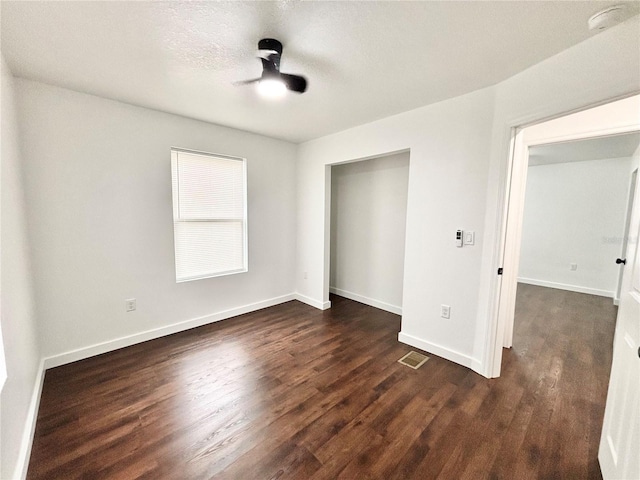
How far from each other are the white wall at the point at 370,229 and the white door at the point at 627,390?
91.5 inches

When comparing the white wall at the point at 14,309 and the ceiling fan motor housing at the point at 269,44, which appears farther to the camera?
the ceiling fan motor housing at the point at 269,44

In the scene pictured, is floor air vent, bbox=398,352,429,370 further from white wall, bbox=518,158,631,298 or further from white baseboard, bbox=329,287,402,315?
white wall, bbox=518,158,631,298

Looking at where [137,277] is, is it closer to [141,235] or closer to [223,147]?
[141,235]

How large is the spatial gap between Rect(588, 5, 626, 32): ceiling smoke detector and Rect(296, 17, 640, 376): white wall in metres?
0.11

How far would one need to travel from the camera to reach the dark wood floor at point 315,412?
1.47 m

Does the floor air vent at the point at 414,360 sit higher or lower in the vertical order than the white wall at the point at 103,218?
lower

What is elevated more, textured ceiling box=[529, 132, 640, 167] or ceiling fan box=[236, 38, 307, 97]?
textured ceiling box=[529, 132, 640, 167]

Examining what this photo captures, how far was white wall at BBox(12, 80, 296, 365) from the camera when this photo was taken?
2.24 m

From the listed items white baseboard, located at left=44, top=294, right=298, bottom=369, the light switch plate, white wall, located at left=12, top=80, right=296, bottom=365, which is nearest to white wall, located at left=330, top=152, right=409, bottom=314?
the light switch plate

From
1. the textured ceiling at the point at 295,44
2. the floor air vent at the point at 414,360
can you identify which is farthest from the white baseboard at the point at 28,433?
the floor air vent at the point at 414,360

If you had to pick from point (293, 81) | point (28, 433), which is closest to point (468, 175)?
point (293, 81)

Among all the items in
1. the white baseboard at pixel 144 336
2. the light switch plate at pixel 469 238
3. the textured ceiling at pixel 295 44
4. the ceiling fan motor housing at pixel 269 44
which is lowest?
the white baseboard at pixel 144 336

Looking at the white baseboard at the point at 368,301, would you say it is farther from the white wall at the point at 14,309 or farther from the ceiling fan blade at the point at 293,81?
the white wall at the point at 14,309

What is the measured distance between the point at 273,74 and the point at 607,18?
182 cm
